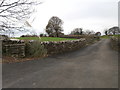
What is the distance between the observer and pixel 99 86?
134 inches

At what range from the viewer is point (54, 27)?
3466cm

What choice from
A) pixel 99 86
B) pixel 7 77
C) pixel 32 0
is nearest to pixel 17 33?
pixel 32 0

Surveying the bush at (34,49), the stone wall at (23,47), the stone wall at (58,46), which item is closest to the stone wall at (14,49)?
the stone wall at (23,47)

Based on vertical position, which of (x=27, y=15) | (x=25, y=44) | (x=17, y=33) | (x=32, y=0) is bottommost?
(x=25, y=44)

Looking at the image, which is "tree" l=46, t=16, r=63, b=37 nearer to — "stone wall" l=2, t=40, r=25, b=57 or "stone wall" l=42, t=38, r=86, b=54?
"stone wall" l=42, t=38, r=86, b=54

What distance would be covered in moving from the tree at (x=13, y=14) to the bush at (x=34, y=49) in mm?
1609

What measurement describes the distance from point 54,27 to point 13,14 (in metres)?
26.4

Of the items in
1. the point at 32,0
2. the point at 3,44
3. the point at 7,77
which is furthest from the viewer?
the point at 32,0

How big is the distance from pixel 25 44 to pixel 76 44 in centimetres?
662

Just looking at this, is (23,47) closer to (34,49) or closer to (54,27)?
(34,49)

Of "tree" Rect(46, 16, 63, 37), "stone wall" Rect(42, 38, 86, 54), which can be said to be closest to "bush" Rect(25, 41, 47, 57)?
"stone wall" Rect(42, 38, 86, 54)

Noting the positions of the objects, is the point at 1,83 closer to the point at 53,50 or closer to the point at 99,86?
the point at 99,86

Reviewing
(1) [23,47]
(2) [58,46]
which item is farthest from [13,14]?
(2) [58,46]

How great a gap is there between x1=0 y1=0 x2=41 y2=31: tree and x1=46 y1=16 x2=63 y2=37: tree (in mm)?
24084
